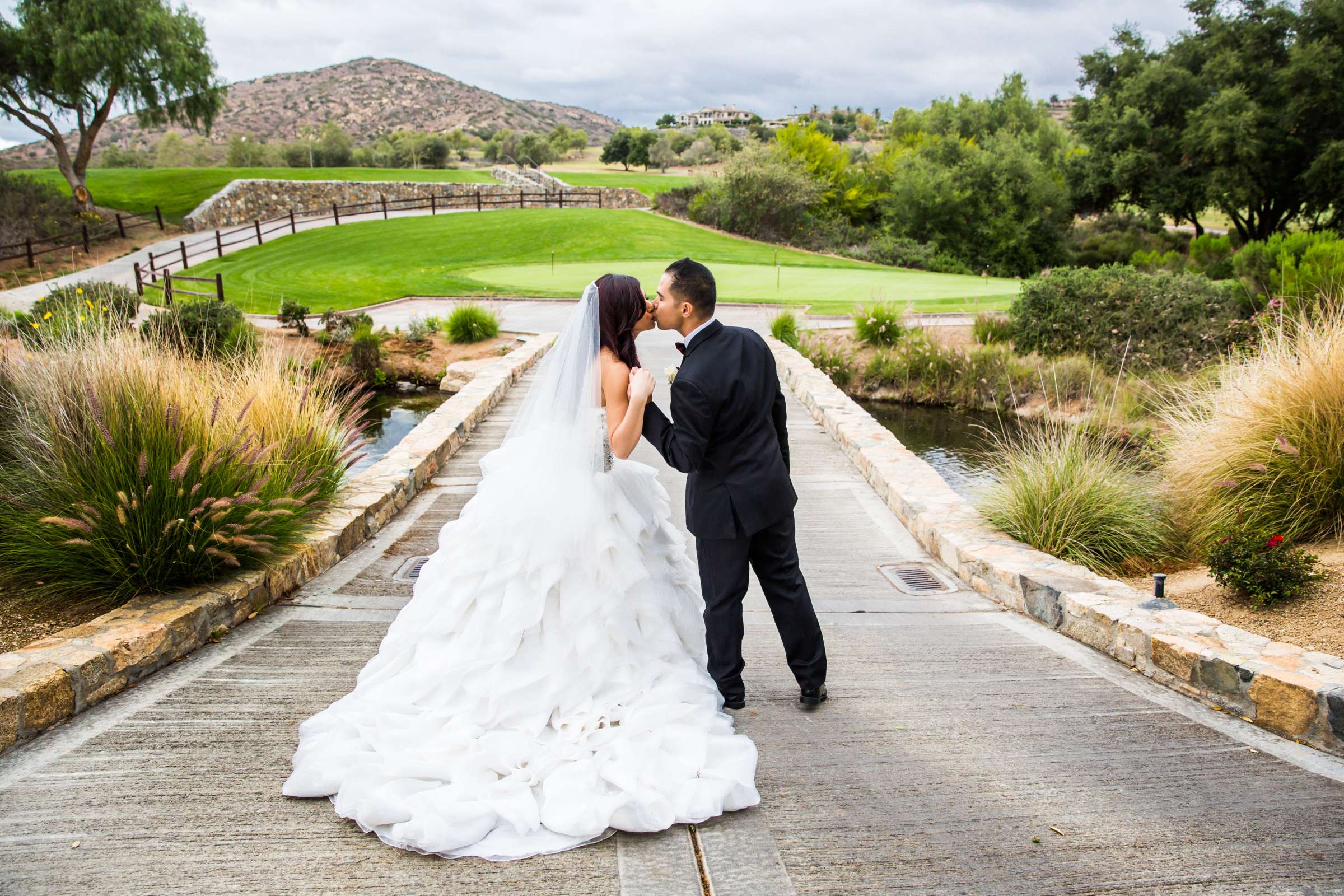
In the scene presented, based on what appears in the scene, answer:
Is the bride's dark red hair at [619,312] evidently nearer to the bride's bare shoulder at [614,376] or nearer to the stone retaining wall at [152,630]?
the bride's bare shoulder at [614,376]

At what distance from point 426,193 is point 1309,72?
38120 millimetres

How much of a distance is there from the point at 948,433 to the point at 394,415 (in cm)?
909

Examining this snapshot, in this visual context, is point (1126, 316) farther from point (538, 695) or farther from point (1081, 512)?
point (538, 695)

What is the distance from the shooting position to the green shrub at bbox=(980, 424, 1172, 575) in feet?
20.9

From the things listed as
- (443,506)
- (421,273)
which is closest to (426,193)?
(421,273)

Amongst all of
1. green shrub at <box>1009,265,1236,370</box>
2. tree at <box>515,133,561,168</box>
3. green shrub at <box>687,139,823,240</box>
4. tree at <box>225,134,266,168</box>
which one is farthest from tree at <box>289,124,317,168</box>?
green shrub at <box>1009,265,1236,370</box>

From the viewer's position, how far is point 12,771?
344 centimetres

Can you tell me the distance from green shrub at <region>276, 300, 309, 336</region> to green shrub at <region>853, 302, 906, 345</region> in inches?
432

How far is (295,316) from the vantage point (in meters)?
17.0

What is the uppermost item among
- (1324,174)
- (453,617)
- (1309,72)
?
(1309,72)

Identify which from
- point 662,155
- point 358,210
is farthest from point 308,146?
point 662,155

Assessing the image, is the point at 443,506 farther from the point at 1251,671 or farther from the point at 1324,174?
the point at 1324,174

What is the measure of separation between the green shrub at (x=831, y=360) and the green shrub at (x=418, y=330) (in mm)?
7551

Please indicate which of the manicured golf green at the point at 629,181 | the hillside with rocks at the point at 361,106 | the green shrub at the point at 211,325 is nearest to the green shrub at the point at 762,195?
the manicured golf green at the point at 629,181
